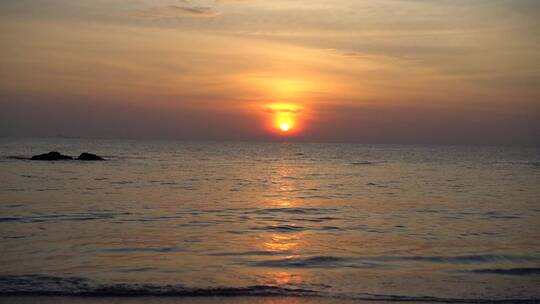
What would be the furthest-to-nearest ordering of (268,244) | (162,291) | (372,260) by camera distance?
(268,244) < (372,260) < (162,291)

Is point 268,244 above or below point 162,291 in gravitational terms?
above

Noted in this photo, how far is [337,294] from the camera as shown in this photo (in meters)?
11.7

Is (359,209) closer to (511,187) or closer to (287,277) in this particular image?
(287,277)

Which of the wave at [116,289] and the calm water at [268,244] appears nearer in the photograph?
the wave at [116,289]

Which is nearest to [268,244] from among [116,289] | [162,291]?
[162,291]

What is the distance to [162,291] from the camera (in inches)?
460

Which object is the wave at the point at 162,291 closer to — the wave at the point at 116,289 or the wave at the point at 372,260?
the wave at the point at 116,289

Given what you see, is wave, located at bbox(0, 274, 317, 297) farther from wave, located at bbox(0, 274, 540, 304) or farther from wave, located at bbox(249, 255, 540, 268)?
wave, located at bbox(249, 255, 540, 268)

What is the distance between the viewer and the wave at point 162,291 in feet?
37.3

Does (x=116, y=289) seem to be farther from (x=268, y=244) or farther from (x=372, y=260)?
(x=372, y=260)

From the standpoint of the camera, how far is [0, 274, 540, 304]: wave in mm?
11375

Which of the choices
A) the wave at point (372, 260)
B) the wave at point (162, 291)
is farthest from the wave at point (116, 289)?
the wave at point (372, 260)

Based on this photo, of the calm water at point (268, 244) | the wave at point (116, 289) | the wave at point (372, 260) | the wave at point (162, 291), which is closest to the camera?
the wave at point (162, 291)

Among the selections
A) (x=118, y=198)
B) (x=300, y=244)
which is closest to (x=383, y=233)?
(x=300, y=244)
